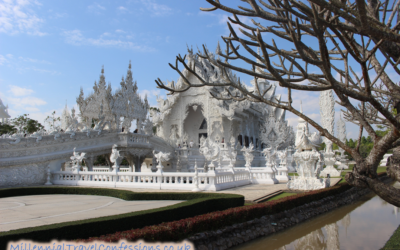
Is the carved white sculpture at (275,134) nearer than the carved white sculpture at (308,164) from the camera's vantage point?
No

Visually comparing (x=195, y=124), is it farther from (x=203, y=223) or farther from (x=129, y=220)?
(x=129, y=220)

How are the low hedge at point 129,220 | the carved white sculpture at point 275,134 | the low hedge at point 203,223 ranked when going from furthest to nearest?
the carved white sculpture at point 275,134 → the low hedge at point 203,223 → the low hedge at point 129,220

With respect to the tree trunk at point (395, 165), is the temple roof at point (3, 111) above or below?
above

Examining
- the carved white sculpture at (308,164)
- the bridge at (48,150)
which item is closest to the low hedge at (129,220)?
the carved white sculpture at (308,164)

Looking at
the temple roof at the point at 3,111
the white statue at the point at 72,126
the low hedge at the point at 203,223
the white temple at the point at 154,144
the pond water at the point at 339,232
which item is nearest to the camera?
the low hedge at the point at 203,223

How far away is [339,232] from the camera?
25.8 feet

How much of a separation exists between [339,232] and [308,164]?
13.0ft

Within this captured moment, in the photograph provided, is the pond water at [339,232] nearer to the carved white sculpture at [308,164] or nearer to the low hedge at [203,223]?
the low hedge at [203,223]

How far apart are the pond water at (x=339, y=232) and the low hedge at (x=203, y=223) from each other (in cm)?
60

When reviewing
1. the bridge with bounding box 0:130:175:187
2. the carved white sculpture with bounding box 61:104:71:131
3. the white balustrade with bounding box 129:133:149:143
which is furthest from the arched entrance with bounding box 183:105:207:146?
the carved white sculpture with bounding box 61:104:71:131

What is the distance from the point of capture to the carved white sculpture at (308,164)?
1152 cm

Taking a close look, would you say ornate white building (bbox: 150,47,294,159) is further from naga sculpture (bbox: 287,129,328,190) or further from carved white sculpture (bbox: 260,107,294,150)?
naga sculpture (bbox: 287,129,328,190)

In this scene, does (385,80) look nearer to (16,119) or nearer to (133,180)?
(133,180)

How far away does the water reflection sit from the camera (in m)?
6.79
